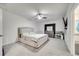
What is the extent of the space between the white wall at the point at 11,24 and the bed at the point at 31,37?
0.14 metres

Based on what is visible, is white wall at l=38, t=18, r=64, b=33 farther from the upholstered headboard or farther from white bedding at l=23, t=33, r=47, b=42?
the upholstered headboard

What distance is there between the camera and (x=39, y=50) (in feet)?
5.50

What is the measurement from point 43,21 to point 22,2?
723mm

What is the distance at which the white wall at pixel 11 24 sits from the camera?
1.72m

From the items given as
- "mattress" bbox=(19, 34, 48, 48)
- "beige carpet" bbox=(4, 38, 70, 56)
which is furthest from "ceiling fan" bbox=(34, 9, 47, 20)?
"beige carpet" bbox=(4, 38, 70, 56)

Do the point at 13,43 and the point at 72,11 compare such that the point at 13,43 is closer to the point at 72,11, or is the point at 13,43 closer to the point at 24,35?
the point at 24,35

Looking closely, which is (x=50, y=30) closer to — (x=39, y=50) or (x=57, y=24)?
(x=57, y=24)

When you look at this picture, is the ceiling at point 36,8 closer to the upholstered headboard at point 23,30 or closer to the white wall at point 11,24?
the white wall at point 11,24

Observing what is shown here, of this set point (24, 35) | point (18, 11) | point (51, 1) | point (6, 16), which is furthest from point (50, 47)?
point (6, 16)

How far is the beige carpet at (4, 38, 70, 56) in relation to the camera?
1660 millimetres

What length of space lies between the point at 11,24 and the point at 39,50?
3.34ft

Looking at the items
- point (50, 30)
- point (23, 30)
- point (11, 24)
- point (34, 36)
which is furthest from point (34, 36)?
point (11, 24)

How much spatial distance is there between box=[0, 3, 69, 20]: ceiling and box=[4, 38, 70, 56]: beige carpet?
28.6 inches

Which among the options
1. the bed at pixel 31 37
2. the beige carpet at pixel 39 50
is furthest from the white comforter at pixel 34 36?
the beige carpet at pixel 39 50
